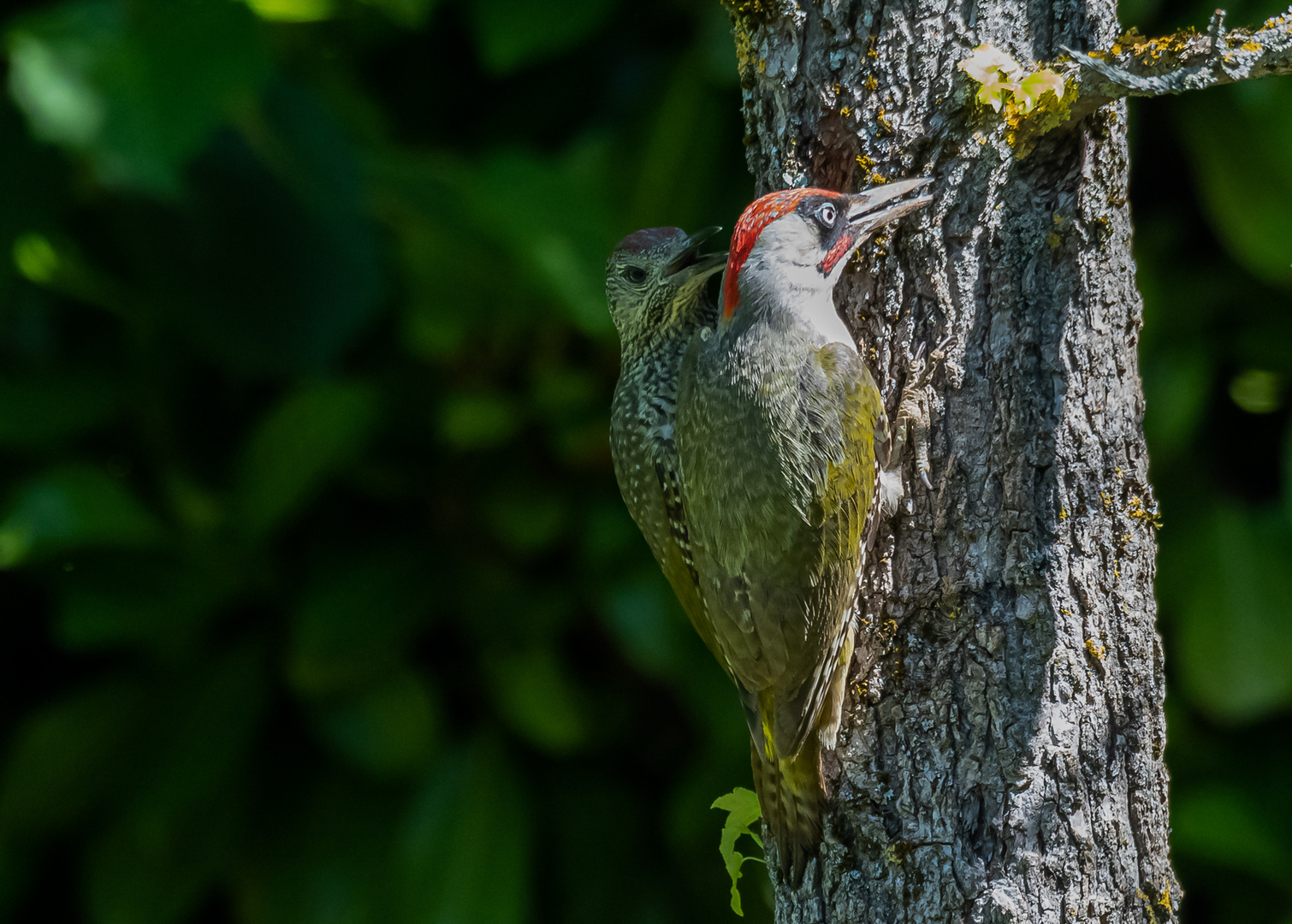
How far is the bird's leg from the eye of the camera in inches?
65.8

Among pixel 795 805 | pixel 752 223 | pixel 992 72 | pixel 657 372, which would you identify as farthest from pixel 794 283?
pixel 795 805

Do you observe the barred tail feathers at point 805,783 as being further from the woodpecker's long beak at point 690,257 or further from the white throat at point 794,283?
the woodpecker's long beak at point 690,257

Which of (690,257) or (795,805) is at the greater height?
(690,257)

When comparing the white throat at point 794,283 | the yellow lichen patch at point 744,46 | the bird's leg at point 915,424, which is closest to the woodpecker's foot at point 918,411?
the bird's leg at point 915,424

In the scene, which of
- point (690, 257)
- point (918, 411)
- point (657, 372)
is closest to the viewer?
point (918, 411)

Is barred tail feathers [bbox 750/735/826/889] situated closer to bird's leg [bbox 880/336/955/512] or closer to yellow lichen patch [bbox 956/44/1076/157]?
bird's leg [bbox 880/336/955/512]

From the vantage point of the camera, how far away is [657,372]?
7.50 ft

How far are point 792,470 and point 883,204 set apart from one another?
1.34 feet

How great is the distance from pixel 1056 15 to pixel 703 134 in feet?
8.36

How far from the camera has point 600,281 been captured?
3807 millimetres

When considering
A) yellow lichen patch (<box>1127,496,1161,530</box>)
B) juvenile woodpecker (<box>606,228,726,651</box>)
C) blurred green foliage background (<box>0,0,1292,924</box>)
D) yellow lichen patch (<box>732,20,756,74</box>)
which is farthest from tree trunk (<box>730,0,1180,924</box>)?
blurred green foliage background (<box>0,0,1292,924</box>)

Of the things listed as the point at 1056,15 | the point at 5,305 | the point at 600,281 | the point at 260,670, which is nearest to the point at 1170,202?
the point at 600,281

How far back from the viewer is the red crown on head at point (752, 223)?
1711 millimetres

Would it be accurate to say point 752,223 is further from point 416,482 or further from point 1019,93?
point 416,482
